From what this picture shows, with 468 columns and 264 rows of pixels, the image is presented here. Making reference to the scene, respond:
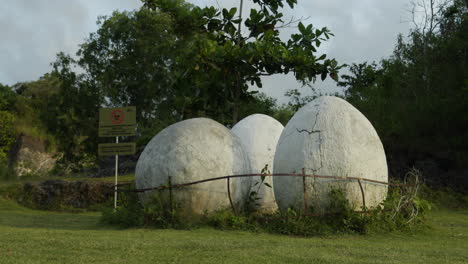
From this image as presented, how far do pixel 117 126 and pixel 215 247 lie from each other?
28.2 feet

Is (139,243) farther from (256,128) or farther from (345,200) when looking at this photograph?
(256,128)

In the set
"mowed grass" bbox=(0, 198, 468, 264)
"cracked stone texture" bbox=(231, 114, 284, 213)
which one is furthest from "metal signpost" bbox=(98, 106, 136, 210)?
"mowed grass" bbox=(0, 198, 468, 264)

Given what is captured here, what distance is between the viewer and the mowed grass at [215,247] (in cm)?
604

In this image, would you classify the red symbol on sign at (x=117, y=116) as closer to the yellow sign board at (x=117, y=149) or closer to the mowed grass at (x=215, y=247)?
the yellow sign board at (x=117, y=149)

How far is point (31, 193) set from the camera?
1684 cm

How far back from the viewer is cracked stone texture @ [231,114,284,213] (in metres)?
11.5

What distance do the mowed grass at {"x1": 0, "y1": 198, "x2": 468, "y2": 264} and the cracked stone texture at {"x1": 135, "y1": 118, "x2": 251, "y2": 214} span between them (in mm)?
736

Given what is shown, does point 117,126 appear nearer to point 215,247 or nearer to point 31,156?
point 215,247

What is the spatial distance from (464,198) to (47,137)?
32380mm

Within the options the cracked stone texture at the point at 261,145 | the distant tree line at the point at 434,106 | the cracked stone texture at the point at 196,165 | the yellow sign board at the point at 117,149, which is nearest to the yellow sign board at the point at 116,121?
the yellow sign board at the point at 117,149

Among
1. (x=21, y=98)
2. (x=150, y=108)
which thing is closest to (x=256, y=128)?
(x=150, y=108)

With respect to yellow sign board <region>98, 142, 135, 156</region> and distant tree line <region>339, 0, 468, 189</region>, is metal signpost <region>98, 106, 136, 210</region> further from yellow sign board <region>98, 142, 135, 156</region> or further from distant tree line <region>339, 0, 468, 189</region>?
distant tree line <region>339, 0, 468, 189</region>

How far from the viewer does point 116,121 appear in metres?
14.6

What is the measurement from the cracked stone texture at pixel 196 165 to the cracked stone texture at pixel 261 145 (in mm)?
1680
